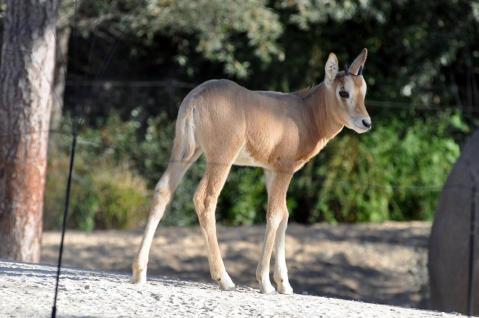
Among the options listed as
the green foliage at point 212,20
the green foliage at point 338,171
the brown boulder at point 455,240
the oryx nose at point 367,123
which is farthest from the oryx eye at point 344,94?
the green foliage at point 338,171

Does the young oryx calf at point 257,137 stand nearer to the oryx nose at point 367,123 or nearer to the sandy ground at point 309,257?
the oryx nose at point 367,123

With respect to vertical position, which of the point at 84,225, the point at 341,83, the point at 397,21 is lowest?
the point at 84,225

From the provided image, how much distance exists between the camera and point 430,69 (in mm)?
A: 16734

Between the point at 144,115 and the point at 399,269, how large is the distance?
588 centimetres

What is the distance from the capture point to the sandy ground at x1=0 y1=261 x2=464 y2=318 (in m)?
6.22

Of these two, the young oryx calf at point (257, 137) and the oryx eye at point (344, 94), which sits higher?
the oryx eye at point (344, 94)

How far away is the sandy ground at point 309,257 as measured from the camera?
1323cm

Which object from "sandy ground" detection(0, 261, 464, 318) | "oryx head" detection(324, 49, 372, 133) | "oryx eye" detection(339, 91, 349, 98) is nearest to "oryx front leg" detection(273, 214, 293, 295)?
"sandy ground" detection(0, 261, 464, 318)

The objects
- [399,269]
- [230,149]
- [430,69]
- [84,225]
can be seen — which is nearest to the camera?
[230,149]

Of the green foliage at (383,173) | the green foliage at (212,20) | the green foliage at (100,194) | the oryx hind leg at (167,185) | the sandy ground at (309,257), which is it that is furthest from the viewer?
the green foliage at (383,173)

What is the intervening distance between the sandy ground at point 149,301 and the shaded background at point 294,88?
26.3 ft

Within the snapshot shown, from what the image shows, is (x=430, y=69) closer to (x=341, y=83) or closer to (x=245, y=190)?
(x=245, y=190)

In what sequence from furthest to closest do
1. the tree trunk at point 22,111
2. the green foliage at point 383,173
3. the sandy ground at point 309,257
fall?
1. the green foliage at point 383,173
2. the sandy ground at point 309,257
3. the tree trunk at point 22,111

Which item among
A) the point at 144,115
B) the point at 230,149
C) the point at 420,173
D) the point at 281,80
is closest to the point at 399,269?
the point at 420,173
